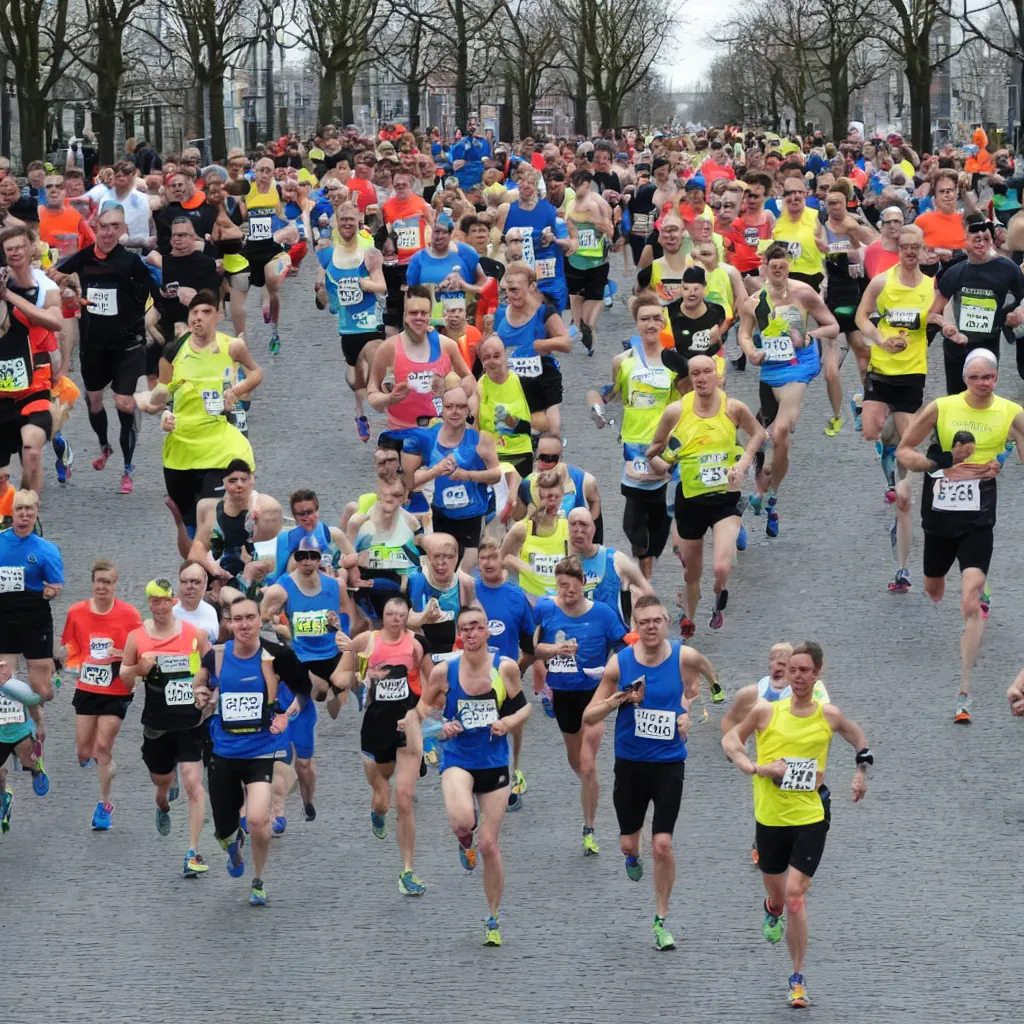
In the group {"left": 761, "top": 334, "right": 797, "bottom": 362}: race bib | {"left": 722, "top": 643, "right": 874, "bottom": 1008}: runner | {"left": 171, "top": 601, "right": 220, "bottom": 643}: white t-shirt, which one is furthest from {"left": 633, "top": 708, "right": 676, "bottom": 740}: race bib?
{"left": 761, "top": 334, "right": 797, "bottom": 362}: race bib

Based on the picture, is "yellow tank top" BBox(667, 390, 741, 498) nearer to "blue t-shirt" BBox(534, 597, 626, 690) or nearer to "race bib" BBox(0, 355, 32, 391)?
"blue t-shirt" BBox(534, 597, 626, 690)

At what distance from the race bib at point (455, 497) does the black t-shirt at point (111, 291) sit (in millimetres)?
3675

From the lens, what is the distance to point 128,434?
16375 mm

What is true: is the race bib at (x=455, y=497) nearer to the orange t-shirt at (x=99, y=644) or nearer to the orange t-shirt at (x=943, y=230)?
the orange t-shirt at (x=99, y=644)

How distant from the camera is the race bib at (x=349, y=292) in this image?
16750 mm

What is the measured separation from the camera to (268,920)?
1005 cm

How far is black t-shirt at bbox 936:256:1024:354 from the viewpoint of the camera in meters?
14.5

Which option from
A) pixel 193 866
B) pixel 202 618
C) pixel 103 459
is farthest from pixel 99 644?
pixel 103 459

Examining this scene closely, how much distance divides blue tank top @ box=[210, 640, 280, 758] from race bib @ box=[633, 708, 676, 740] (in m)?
1.79

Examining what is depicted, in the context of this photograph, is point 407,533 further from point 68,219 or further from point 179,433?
point 68,219

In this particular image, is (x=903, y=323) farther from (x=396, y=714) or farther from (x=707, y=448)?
(x=396, y=714)

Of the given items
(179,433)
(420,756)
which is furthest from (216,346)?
(420,756)

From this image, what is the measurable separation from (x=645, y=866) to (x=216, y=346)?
4809mm

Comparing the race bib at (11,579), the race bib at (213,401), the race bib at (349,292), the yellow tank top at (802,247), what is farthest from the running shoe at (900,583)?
the race bib at (11,579)
